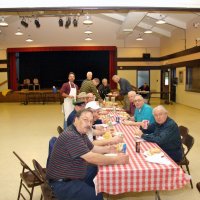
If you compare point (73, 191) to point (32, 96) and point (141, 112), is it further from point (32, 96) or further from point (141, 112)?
point (32, 96)

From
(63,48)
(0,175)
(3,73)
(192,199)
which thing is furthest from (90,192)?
(3,73)

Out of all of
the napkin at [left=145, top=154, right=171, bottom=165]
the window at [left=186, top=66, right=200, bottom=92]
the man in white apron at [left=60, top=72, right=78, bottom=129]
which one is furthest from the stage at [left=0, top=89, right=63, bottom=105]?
the napkin at [left=145, top=154, right=171, bottom=165]

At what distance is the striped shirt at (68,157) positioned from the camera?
2.67m

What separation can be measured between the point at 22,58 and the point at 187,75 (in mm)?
12051

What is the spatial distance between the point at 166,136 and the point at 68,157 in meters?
1.43

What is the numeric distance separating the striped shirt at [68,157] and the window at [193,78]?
37.4 ft

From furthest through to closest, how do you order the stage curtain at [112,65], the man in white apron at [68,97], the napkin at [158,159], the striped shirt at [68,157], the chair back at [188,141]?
the stage curtain at [112,65]
the man in white apron at [68,97]
the chair back at [188,141]
the napkin at [158,159]
the striped shirt at [68,157]

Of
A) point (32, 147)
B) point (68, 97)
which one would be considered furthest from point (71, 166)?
point (68, 97)

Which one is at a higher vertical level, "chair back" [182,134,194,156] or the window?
the window

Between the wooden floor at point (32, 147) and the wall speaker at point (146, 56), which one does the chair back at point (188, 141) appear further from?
the wall speaker at point (146, 56)

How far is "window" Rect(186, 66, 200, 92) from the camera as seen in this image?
13.3m

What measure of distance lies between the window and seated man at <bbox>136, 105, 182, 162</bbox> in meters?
10.0

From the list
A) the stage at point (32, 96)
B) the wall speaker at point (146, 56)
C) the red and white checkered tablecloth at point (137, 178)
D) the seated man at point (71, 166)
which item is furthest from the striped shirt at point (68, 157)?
the wall speaker at point (146, 56)

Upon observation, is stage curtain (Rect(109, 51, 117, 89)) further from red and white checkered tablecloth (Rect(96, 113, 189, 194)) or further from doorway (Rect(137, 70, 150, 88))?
red and white checkered tablecloth (Rect(96, 113, 189, 194))
